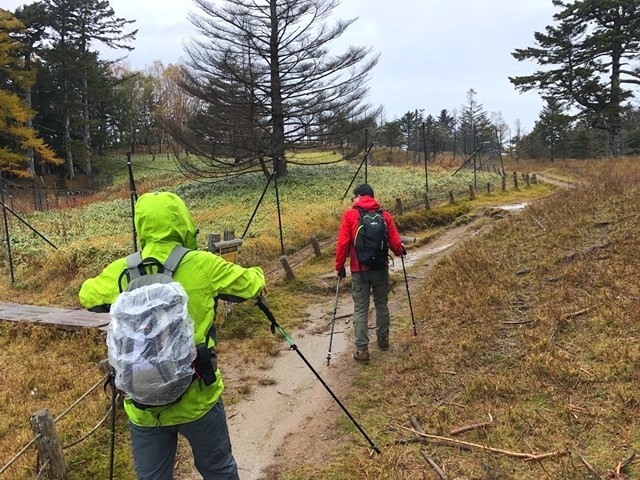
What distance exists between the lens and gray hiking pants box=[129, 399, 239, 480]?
260 cm

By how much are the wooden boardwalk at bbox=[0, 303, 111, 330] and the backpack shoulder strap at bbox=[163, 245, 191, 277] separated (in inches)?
197

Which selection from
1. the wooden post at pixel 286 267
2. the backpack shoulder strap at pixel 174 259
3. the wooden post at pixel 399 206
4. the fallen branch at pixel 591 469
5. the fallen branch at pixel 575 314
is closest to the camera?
the backpack shoulder strap at pixel 174 259

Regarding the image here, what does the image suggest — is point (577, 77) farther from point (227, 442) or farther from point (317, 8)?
point (227, 442)

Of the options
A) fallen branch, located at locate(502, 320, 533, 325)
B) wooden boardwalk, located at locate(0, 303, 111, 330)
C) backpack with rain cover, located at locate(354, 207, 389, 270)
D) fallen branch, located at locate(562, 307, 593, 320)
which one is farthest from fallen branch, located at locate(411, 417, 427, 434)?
wooden boardwalk, located at locate(0, 303, 111, 330)

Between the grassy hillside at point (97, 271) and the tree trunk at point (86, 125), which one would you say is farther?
the tree trunk at point (86, 125)

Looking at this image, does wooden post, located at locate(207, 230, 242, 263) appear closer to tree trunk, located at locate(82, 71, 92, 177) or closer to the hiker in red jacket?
the hiker in red jacket

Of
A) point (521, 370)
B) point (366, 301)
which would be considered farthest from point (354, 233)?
point (521, 370)

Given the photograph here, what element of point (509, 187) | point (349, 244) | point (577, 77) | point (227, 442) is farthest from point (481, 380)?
point (577, 77)

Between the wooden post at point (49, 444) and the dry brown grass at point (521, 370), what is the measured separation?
6.25ft

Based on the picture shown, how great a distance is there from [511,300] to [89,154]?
37.0 metres

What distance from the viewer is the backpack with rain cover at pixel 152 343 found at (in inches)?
90.6

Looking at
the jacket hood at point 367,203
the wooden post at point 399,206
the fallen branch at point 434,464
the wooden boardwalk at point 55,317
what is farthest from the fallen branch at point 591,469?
the wooden post at point 399,206

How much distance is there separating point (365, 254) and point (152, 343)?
145 inches

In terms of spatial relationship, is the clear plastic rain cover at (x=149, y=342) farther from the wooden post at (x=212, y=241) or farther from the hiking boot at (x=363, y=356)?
the wooden post at (x=212, y=241)
